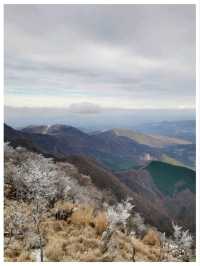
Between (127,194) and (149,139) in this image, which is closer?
(149,139)

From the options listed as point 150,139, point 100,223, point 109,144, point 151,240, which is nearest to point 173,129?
point 150,139

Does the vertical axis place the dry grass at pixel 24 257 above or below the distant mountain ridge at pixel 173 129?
below

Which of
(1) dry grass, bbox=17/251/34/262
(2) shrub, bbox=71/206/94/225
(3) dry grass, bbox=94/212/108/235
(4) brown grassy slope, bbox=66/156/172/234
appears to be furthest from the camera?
(4) brown grassy slope, bbox=66/156/172/234

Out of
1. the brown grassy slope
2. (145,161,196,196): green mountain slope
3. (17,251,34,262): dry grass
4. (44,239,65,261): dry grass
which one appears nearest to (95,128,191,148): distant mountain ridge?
(145,161,196,196): green mountain slope

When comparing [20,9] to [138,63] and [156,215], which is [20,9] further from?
[156,215]

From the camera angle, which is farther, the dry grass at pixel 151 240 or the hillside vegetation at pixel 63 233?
the dry grass at pixel 151 240

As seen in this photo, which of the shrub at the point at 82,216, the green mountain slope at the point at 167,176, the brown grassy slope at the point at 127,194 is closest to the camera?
the shrub at the point at 82,216

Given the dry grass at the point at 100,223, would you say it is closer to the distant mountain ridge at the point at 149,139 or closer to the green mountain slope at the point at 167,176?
the distant mountain ridge at the point at 149,139

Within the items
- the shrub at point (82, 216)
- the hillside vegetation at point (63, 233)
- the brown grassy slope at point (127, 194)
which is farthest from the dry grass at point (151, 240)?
the shrub at point (82, 216)

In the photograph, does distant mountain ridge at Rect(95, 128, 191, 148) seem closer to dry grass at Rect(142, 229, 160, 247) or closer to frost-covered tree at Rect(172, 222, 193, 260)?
frost-covered tree at Rect(172, 222, 193, 260)

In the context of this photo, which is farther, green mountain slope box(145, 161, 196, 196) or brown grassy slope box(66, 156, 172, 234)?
green mountain slope box(145, 161, 196, 196)

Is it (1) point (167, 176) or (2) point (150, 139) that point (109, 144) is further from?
(1) point (167, 176)
